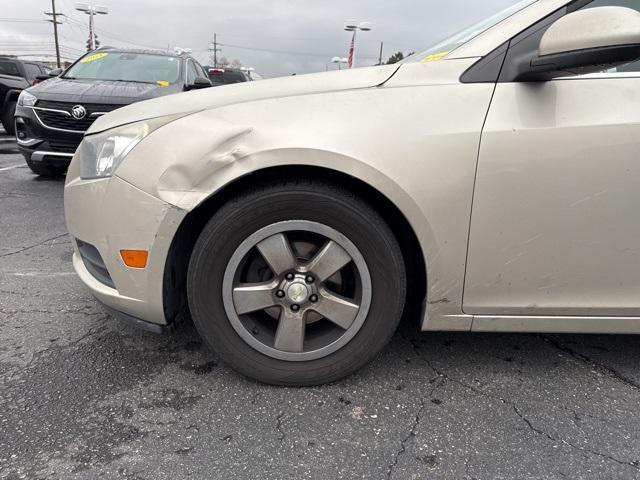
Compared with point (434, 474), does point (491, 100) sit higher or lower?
higher

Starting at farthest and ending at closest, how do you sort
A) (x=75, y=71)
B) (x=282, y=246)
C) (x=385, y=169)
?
(x=75, y=71), (x=282, y=246), (x=385, y=169)

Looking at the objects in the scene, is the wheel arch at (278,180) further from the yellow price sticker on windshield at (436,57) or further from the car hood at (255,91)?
the yellow price sticker on windshield at (436,57)

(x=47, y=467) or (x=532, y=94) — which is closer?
(x=47, y=467)

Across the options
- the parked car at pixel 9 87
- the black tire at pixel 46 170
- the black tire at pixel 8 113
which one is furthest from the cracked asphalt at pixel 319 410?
the black tire at pixel 8 113

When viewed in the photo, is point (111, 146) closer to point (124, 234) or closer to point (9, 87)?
point (124, 234)

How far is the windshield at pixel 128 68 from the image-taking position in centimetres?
614

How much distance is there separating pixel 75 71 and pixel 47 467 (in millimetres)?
6117

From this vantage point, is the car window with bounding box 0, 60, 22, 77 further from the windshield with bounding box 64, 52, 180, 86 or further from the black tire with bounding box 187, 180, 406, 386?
the black tire with bounding box 187, 180, 406, 386

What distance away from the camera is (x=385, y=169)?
173 centimetres

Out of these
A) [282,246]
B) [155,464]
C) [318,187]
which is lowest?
[155,464]

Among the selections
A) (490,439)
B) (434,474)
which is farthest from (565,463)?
(434,474)

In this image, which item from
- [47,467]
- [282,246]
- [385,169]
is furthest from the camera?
[282,246]

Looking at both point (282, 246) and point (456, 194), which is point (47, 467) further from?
point (456, 194)

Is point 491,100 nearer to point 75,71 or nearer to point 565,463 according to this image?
point 565,463
